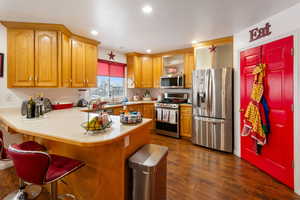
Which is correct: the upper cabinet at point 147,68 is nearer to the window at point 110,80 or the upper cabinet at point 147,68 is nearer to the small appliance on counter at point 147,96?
the window at point 110,80

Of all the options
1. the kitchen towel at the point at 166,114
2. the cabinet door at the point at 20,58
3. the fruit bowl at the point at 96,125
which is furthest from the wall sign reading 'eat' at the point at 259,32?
the cabinet door at the point at 20,58

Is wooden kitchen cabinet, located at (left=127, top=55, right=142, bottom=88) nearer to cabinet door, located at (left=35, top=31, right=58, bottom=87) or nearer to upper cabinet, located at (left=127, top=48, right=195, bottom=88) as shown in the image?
upper cabinet, located at (left=127, top=48, right=195, bottom=88)

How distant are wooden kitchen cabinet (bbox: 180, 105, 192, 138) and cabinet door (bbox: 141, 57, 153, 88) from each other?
59.0 inches

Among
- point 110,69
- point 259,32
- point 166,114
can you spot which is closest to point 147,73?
point 110,69

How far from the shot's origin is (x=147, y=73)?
4.88m

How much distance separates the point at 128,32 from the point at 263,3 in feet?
7.42

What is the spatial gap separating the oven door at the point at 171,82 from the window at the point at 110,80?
1375mm

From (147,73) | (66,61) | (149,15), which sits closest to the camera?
(149,15)

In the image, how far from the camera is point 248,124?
2.70 metres

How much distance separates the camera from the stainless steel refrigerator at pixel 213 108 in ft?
10.1

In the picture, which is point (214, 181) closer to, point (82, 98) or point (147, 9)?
point (147, 9)

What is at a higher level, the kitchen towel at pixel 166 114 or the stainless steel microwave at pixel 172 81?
the stainless steel microwave at pixel 172 81

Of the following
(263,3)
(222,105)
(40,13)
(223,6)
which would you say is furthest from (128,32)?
(222,105)

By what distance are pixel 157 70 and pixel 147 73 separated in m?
0.35
